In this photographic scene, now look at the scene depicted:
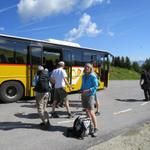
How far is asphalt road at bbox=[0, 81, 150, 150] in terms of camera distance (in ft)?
23.7

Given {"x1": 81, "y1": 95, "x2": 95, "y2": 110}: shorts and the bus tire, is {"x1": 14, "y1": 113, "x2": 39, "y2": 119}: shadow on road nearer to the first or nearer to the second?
{"x1": 81, "y1": 95, "x2": 95, "y2": 110}: shorts

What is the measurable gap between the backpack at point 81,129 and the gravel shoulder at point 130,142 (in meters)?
0.66

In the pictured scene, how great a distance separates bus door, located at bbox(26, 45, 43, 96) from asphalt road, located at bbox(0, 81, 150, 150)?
1.24 m

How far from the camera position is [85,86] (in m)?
8.35

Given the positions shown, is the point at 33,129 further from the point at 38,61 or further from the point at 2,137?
the point at 38,61

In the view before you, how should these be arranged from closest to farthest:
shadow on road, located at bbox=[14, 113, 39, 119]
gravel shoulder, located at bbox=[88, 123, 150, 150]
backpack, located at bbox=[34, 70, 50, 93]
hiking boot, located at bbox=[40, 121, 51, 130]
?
gravel shoulder, located at bbox=[88, 123, 150, 150]
backpack, located at bbox=[34, 70, 50, 93]
hiking boot, located at bbox=[40, 121, 51, 130]
shadow on road, located at bbox=[14, 113, 39, 119]

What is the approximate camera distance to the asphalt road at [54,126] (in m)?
7.21

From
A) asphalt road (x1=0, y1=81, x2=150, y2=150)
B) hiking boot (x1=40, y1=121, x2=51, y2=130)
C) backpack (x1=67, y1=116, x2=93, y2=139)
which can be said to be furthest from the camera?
hiking boot (x1=40, y1=121, x2=51, y2=130)

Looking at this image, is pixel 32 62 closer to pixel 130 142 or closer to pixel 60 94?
pixel 60 94

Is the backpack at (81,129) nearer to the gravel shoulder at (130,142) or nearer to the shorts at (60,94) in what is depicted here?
the gravel shoulder at (130,142)

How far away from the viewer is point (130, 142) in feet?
24.5

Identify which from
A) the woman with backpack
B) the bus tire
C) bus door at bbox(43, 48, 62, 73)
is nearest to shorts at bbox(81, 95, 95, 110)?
the woman with backpack

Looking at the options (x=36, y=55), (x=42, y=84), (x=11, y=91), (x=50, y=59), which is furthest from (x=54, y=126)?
(x=50, y=59)

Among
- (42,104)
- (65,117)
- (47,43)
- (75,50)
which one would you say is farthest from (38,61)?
(42,104)
